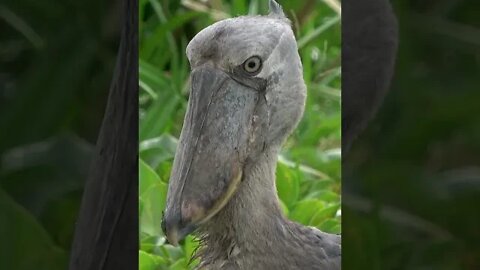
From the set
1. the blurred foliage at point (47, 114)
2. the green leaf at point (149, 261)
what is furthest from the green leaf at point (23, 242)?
the green leaf at point (149, 261)

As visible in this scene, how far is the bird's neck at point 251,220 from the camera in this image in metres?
1.38

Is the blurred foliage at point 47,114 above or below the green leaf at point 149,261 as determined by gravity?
above

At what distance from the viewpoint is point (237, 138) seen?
1340 millimetres

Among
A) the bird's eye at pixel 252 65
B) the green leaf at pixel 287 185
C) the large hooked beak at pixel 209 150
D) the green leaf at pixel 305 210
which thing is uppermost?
the bird's eye at pixel 252 65

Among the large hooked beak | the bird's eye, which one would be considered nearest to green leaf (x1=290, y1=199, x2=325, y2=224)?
the large hooked beak

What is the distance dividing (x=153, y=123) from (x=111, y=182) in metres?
0.12

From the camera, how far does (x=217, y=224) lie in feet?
4.57

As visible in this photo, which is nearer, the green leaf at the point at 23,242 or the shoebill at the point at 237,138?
the shoebill at the point at 237,138

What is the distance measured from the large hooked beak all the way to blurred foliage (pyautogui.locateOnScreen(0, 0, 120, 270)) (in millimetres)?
188

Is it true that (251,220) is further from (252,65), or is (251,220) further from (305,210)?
(252,65)
